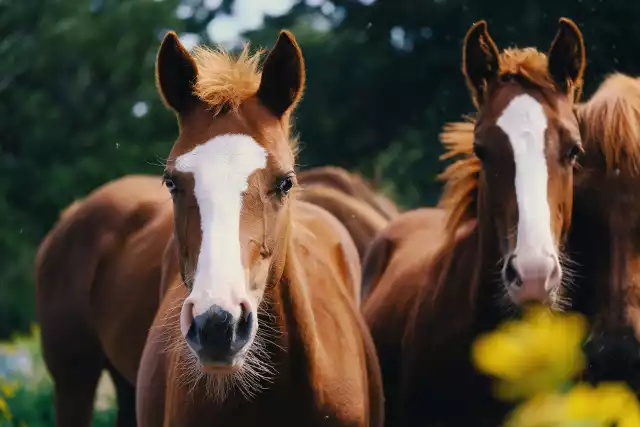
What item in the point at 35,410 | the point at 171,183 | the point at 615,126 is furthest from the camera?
the point at 35,410

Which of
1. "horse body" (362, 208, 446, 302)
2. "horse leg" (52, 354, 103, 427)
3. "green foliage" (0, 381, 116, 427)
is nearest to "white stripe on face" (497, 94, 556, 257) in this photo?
"horse body" (362, 208, 446, 302)

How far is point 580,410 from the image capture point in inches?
35.5

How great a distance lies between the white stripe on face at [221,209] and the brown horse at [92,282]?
2101 mm

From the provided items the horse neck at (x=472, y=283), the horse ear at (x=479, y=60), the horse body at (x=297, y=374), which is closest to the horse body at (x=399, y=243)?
the horse neck at (x=472, y=283)

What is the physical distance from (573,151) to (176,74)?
1627 millimetres

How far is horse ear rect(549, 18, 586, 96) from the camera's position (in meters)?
4.11

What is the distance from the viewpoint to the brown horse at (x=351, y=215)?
7203 mm

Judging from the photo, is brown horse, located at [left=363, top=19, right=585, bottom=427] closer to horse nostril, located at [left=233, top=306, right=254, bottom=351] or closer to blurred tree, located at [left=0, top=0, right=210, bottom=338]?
horse nostril, located at [left=233, top=306, right=254, bottom=351]

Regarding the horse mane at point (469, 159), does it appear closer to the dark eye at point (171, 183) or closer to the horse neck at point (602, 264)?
the horse neck at point (602, 264)

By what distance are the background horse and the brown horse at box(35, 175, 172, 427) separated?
87.6 inches

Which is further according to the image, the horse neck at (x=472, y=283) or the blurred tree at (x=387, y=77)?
the blurred tree at (x=387, y=77)

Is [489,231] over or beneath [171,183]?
beneath

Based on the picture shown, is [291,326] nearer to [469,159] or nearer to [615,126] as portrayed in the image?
[469,159]

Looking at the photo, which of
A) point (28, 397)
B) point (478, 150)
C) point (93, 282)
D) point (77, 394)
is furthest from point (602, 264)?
point (28, 397)
